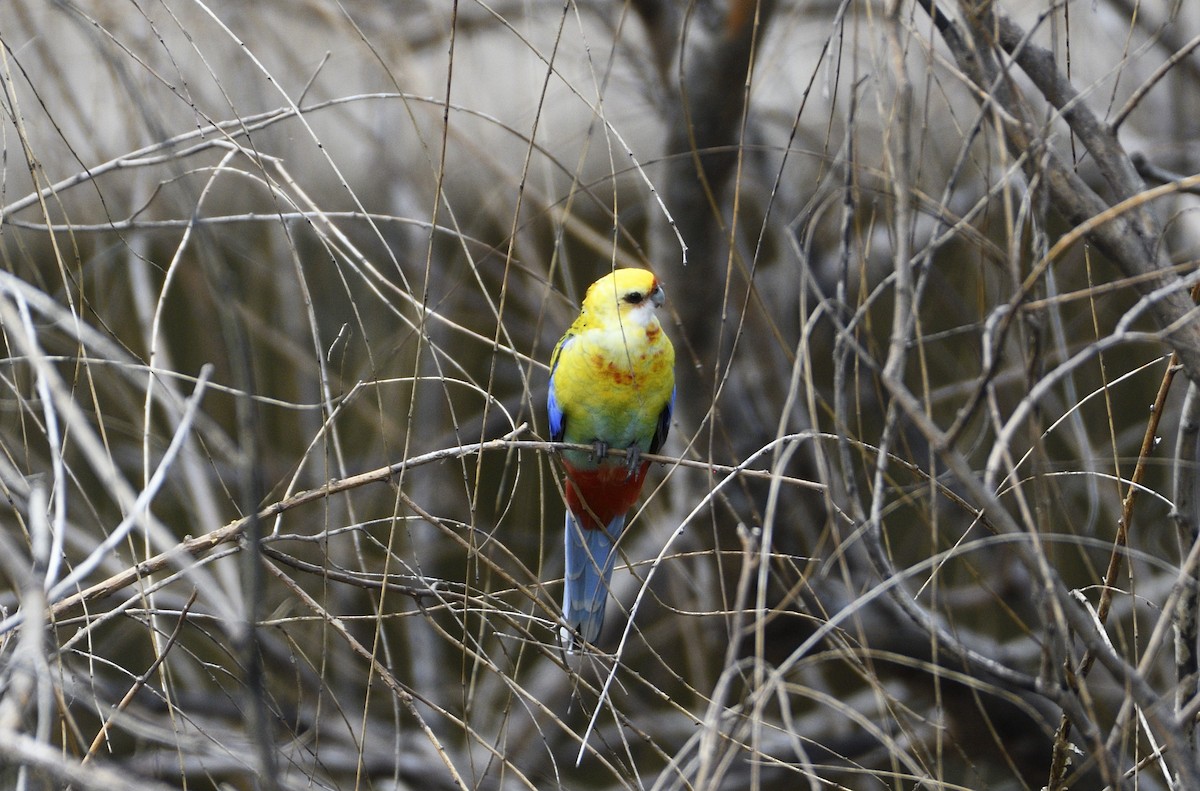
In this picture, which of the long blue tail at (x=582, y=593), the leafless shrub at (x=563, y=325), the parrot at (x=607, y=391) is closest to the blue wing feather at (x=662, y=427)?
the parrot at (x=607, y=391)

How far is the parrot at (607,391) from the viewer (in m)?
2.38

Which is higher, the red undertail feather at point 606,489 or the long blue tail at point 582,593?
the red undertail feather at point 606,489

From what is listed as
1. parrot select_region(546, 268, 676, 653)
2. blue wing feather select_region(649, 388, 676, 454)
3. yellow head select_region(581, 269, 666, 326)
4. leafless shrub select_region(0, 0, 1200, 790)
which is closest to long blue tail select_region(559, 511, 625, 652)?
parrot select_region(546, 268, 676, 653)

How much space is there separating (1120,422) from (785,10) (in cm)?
276

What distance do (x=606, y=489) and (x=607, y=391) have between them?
1.18 ft

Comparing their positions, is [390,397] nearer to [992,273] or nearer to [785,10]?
[785,10]

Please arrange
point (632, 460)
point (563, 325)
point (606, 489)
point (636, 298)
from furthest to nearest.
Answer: point (563, 325), point (606, 489), point (632, 460), point (636, 298)

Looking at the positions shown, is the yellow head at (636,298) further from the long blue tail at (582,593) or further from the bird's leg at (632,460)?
the long blue tail at (582,593)

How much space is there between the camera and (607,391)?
2.42 metres

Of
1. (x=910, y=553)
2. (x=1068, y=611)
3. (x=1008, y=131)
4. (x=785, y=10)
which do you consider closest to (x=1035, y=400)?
(x=1068, y=611)

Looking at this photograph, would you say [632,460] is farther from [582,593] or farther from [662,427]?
[582,593]

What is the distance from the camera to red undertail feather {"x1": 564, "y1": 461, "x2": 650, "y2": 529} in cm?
262

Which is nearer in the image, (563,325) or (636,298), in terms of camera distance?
(636,298)


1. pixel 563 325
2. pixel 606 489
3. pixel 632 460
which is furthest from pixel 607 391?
pixel 563 325
